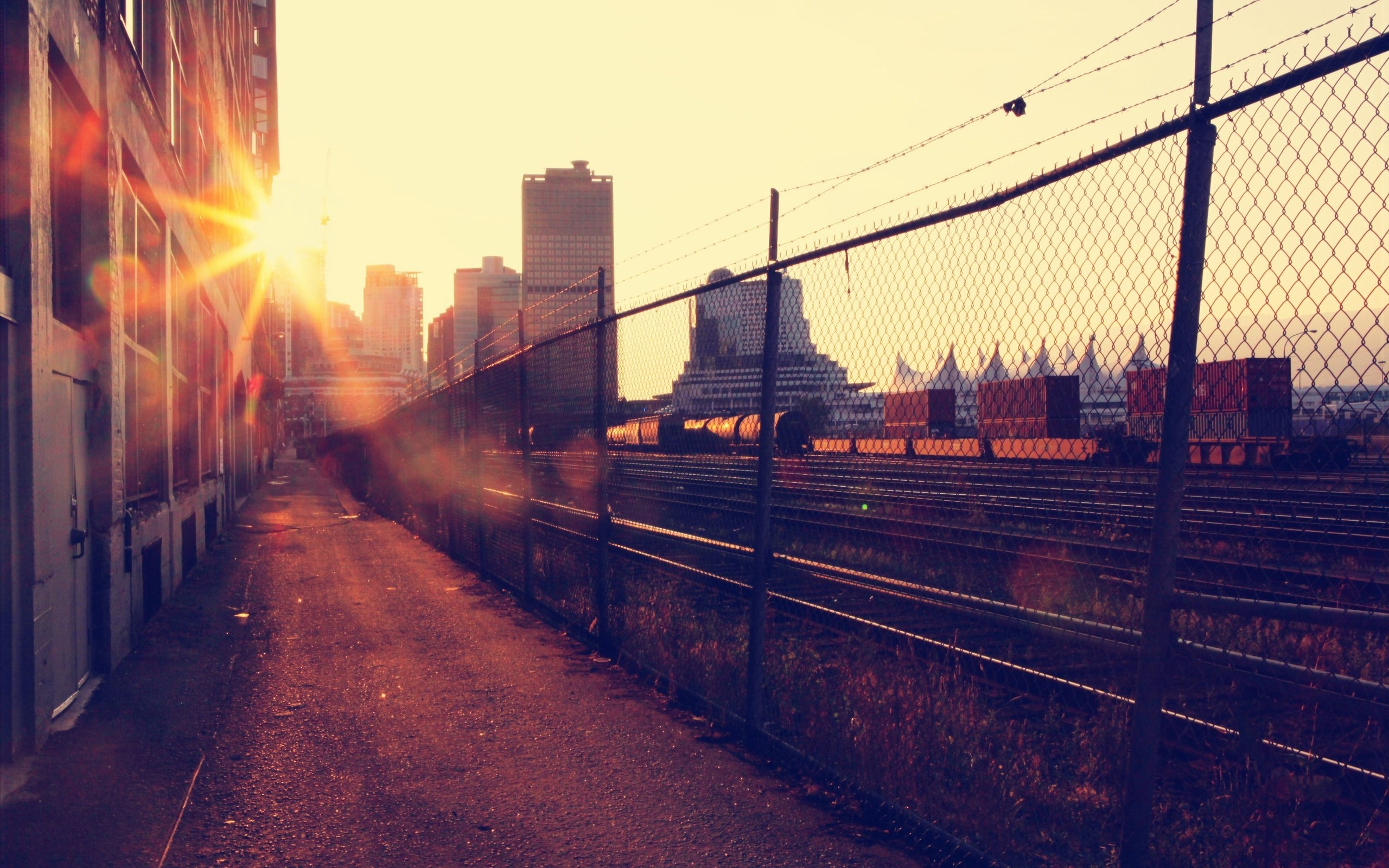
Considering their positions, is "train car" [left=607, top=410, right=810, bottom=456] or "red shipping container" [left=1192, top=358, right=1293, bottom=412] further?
"train car" [left=607, top=410, right=810, bottom=456]

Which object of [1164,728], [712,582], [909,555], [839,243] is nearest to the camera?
Answer: [839,243]

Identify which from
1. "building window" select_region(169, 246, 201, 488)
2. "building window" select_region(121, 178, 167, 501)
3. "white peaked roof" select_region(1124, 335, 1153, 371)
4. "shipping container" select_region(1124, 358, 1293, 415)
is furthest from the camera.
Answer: "building window" select_region(169, 246, 201, 488)

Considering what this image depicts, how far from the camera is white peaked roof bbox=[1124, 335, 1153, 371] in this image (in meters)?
3.50

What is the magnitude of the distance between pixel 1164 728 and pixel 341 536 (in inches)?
611

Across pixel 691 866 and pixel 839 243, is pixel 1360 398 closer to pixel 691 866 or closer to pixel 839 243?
pixel 839 243

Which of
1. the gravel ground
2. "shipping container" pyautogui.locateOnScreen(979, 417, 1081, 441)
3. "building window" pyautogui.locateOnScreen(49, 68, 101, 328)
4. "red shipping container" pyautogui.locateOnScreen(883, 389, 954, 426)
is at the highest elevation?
"building window" pyautogui.locateOnScreen(49, 68, 101, 328)

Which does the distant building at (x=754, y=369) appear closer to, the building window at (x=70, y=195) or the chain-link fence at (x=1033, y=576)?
the chain-link fence at (x=1033, y=576)

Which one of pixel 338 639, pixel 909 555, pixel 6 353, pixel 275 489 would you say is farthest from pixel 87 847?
pixel 275 489

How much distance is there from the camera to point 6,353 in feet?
17.3

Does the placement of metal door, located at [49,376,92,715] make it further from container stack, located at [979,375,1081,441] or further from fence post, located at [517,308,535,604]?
container stack, located at [979,375,1081,441]

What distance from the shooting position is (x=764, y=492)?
5.48 metres

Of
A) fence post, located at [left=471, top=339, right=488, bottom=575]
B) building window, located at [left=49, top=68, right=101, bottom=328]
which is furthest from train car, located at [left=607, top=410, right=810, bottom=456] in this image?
fence post, located at [left=471, top=339, right=488, bottom=575]

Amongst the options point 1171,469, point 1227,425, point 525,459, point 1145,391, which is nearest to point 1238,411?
point 1227,425

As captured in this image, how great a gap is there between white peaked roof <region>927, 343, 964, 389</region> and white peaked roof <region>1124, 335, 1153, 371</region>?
0.79m
